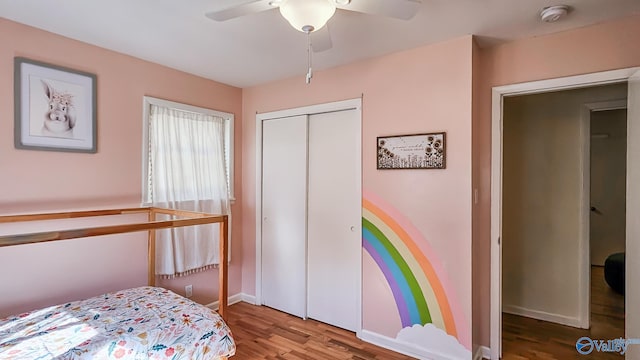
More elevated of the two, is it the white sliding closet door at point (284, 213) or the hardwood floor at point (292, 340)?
the white sliding closet door at point (284, 213)

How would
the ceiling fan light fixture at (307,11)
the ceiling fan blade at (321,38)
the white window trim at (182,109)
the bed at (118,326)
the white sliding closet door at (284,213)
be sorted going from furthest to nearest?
the white sliding closet door at (284,213), the white window trim at (182,109), the ceiling fan blade at (321,38), the bed at (118,326), the ceiling fan light fixture at (307,11)

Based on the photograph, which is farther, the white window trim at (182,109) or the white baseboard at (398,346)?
the white window trim at (182,109)

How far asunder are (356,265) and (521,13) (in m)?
2.13

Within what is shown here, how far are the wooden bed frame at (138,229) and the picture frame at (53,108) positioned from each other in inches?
19.3

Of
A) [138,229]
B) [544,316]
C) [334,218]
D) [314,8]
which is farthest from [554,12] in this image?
[544,316]

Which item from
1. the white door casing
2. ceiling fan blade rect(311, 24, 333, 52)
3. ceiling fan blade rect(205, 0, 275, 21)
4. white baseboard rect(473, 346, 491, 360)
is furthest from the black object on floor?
ceiling fan blade rect(205, 0, 275, 21)

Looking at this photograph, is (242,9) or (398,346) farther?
(398,346)

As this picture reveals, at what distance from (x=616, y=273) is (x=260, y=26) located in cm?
472

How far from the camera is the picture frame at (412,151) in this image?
7.70ft

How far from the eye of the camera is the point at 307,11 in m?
1.31

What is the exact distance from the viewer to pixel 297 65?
2848 mm

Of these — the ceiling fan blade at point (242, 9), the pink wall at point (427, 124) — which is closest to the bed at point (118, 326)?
the ceiling fan blade at point (242, 9)

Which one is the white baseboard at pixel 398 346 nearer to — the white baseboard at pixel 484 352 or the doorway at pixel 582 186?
the white baseboard at pixel 484 352

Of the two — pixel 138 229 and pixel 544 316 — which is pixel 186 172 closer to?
pixel 138 229
